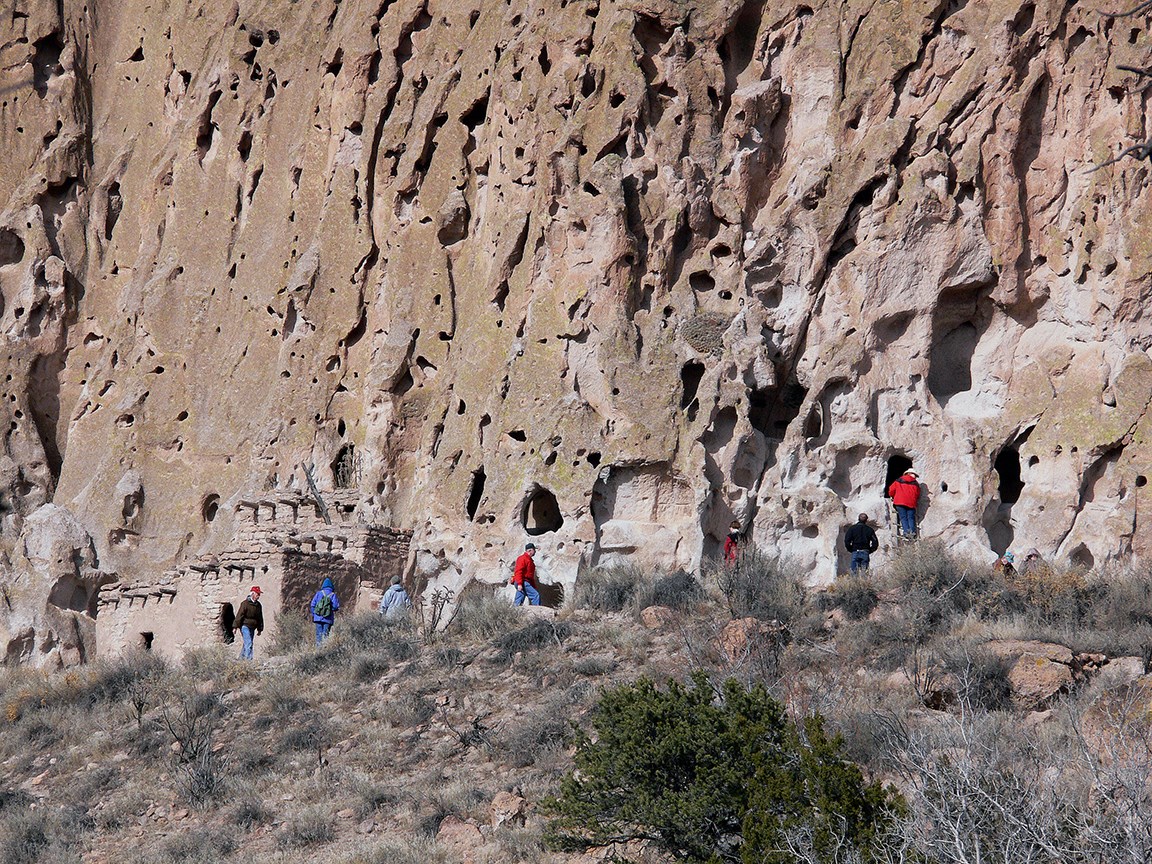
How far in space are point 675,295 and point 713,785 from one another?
1235cm

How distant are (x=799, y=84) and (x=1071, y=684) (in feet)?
40.6

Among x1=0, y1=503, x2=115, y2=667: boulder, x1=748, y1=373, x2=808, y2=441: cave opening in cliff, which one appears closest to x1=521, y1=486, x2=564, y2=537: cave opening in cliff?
x1=748, y1=373, x2=808, y2=441: cave opening in cliff

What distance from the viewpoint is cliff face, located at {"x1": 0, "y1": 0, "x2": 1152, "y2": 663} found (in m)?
20.2

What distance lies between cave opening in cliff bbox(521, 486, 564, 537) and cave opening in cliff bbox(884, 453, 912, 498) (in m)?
4.76

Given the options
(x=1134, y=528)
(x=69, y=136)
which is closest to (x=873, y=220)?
(x=1134, y=528)

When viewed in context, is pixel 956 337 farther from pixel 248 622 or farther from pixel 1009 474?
pixel 248 622

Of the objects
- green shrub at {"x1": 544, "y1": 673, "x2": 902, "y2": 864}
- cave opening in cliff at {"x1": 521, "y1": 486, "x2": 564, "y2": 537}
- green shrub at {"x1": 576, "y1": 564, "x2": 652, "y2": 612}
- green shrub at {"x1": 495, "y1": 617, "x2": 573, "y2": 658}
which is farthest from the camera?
cave opening in cliff at {"x1": 521, "y1": 486, "x2": 564, "y2": 537}

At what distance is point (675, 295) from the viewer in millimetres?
21422

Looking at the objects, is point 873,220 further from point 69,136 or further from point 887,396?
point 69,136

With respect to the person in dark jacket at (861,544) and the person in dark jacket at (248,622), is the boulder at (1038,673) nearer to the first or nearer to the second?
the person in dark jacket at (861,544)

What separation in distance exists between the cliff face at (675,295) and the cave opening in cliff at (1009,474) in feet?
0.20

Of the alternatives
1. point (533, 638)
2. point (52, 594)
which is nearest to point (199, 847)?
point (533, 638)

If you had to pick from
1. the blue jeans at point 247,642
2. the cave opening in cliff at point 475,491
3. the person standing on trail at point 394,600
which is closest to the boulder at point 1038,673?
the person standing on trail at point 394,600

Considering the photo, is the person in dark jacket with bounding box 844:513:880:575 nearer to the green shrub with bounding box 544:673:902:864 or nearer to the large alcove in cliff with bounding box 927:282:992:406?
the large alcove in cliff with bounding box 927:282:992:406
